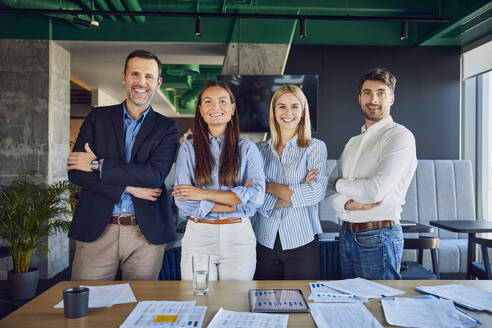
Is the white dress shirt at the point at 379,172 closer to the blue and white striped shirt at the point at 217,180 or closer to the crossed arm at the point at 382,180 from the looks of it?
the crossed arm at the point at 382,180

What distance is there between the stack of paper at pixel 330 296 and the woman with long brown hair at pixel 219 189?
36 centimetres

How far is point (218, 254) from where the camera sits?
168cm

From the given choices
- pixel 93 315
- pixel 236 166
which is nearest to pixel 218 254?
pixel 236 166

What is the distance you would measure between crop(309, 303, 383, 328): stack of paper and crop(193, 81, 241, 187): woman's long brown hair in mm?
749

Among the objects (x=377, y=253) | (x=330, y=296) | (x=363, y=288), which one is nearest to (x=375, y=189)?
(x=377, y=253)

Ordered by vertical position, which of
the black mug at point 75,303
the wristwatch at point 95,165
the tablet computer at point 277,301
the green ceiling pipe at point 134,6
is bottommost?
the tablet computer at point 277,301

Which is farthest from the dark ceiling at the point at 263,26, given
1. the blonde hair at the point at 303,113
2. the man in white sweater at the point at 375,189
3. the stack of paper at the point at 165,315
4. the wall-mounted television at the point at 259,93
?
the stack of paper at the point at 165,315

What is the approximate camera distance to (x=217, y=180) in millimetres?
1858

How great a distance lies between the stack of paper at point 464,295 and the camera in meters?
1.29

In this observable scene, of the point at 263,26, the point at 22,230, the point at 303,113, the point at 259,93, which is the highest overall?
the point at 263,26

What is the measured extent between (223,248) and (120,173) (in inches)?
22.5

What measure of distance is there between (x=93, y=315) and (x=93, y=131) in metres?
0.99

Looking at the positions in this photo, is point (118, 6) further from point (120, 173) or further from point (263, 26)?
point (120, 173)

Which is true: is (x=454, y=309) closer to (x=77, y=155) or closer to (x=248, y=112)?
(x=77, y=155)
